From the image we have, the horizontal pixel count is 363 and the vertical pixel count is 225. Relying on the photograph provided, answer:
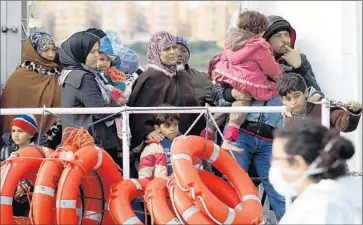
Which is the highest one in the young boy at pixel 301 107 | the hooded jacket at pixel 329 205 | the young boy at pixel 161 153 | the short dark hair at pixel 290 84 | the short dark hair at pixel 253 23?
the short dark hair at pixel 253 23

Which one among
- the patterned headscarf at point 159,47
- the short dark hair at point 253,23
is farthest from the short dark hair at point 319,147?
the patterned headscarf at point 159,47

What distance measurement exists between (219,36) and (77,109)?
24.8 feet

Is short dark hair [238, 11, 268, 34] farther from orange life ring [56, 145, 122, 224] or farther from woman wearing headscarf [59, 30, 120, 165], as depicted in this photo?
orange life ring [56, 145, 122, 224]

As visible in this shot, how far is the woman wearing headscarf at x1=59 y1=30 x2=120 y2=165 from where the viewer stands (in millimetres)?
5320

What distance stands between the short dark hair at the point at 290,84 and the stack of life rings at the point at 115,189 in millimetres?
516

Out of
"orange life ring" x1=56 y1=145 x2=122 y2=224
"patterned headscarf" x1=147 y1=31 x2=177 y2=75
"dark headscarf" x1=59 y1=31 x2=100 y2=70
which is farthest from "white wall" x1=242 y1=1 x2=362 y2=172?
"orange life ring" x1=56 y1=145 x2=122 y2=224

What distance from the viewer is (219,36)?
40.1ft

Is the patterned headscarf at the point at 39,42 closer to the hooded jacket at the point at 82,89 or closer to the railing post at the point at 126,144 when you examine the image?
the hooded jacket at the point at 82,89

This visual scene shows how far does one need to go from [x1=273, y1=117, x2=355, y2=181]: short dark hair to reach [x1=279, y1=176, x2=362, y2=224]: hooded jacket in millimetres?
52

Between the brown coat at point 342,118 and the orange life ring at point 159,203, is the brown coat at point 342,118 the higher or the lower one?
the higher one

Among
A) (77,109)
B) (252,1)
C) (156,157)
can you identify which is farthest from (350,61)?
(77,109)

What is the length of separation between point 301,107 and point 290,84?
0.57ft

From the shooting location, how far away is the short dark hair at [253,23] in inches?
208

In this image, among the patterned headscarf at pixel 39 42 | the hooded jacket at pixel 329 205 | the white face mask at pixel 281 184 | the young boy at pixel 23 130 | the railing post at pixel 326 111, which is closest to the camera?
the hooded jacket at pixel 329 205
